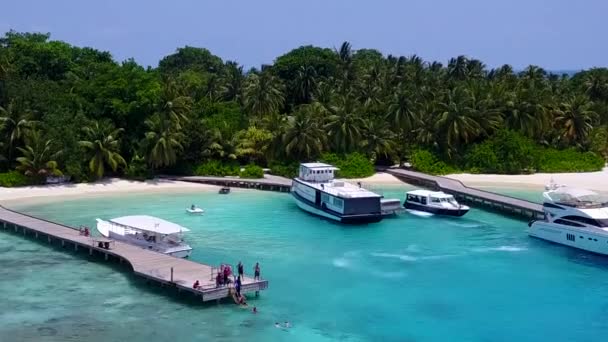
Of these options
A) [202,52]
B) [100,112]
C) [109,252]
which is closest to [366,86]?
[100,112]

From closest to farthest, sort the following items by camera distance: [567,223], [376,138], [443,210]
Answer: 1. [567,223]
2. [443,210]
3. [376,138]

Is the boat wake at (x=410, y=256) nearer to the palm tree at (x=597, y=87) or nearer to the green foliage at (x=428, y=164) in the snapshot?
the green foliage at (x=428, y=164)

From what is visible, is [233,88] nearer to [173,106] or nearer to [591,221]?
[173,106]

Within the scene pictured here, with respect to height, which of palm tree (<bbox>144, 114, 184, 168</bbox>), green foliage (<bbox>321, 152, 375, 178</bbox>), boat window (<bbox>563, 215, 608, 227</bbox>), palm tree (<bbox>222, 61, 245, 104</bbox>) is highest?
palm tree (<bbox>222, 61, 245, 104</bbox>)

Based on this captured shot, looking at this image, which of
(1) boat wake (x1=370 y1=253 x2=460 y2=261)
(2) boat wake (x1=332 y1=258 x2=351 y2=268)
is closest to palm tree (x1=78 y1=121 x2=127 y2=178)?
(2) boat wake (x1=332 y1=258 x2=351 y2=268)

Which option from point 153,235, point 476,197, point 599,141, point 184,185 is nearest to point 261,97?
point 184,185

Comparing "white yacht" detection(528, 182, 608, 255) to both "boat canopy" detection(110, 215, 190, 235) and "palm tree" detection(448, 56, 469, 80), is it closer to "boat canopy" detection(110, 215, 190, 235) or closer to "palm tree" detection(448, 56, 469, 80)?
"boat canopy" detection(110, 215, 190, 235)
